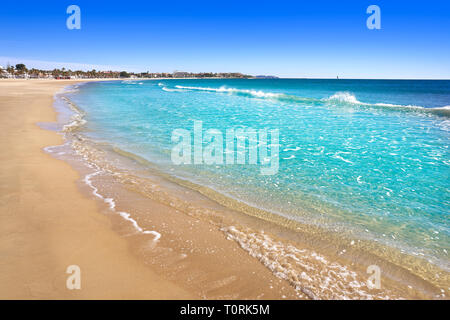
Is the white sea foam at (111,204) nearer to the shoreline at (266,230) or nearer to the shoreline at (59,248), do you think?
the shoreline at (266,230)

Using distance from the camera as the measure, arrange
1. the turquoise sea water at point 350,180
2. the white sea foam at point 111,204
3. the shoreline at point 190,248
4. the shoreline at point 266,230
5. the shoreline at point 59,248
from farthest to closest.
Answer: the turquoise sea water at point 350,180
the white sea foam at point 111,204
the shoreline at point 266,230
the shoreline at point 190,248
the shoreline at point 59,248

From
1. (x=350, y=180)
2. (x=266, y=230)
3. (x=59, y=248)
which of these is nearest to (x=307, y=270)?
(x=266, y=230)

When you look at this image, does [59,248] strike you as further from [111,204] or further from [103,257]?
[111,204]

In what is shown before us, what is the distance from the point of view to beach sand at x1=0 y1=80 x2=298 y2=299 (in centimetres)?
338

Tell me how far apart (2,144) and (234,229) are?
10.6 metres

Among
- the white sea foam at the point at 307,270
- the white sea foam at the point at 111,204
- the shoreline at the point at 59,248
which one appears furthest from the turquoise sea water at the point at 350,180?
the shoreline at the point at 59,248

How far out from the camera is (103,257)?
13.1 feet

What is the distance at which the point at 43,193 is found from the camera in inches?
242

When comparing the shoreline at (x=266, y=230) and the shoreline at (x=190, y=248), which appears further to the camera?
the shoreline at (x=266, y=230)

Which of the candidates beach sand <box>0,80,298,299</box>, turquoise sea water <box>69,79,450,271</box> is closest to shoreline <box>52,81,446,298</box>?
beach sand <box>0,80,298,299</box>

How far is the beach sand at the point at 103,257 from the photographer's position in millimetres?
3383

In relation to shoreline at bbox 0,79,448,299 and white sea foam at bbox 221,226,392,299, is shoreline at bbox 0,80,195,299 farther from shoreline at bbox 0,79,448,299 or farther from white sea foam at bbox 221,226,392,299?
white sea foam at bbox 221,226,392,299
